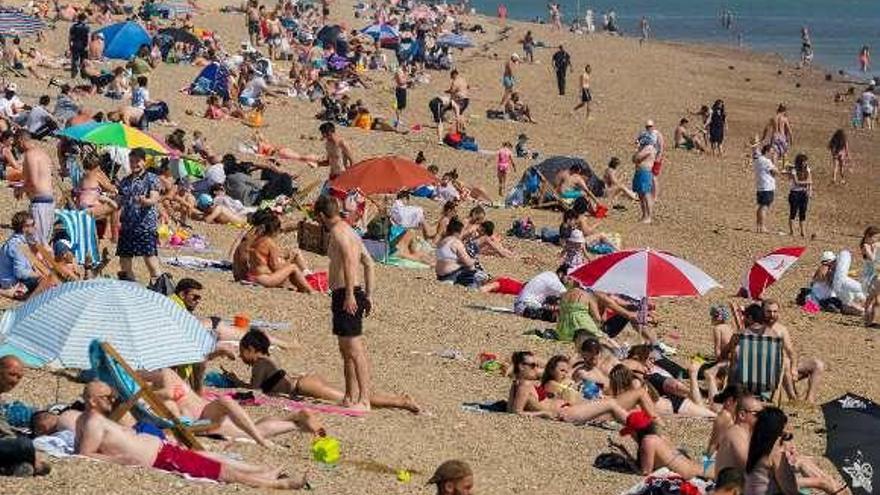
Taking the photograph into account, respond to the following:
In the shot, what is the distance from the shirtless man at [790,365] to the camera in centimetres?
1298

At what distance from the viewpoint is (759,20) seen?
8831 centimetres

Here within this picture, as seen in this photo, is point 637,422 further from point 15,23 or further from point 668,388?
point 15,23

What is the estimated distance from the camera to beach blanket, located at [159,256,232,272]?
52.4ft

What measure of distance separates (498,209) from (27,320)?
43.0 feet

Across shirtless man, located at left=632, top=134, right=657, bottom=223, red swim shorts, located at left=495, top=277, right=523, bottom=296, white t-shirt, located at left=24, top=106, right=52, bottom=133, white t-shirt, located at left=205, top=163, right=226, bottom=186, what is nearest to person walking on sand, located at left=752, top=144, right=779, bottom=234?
shirtless man, located at left=632, top=134, right=657, bottom=223

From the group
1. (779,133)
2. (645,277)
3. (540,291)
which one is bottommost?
(779,133)

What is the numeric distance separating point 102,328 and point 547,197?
13630 millimetres

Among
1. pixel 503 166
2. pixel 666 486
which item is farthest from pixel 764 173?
pixel 666 486

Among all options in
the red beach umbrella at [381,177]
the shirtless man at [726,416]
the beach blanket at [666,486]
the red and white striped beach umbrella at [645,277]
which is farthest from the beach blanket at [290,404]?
the red beach umbrella at [381,177]

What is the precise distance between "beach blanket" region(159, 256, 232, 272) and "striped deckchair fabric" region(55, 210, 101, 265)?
1.11 meters

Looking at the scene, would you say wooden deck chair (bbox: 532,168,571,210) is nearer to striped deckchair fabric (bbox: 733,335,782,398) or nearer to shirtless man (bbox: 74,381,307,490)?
striped deckchair fabric (bbox: 733,335,782,398)

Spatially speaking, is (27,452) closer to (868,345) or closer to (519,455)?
(519,455)

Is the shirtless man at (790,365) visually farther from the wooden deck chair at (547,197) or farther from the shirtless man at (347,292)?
the wooden deck chair at (547,197)

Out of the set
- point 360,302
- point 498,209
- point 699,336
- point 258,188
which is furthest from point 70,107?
point 360,302
